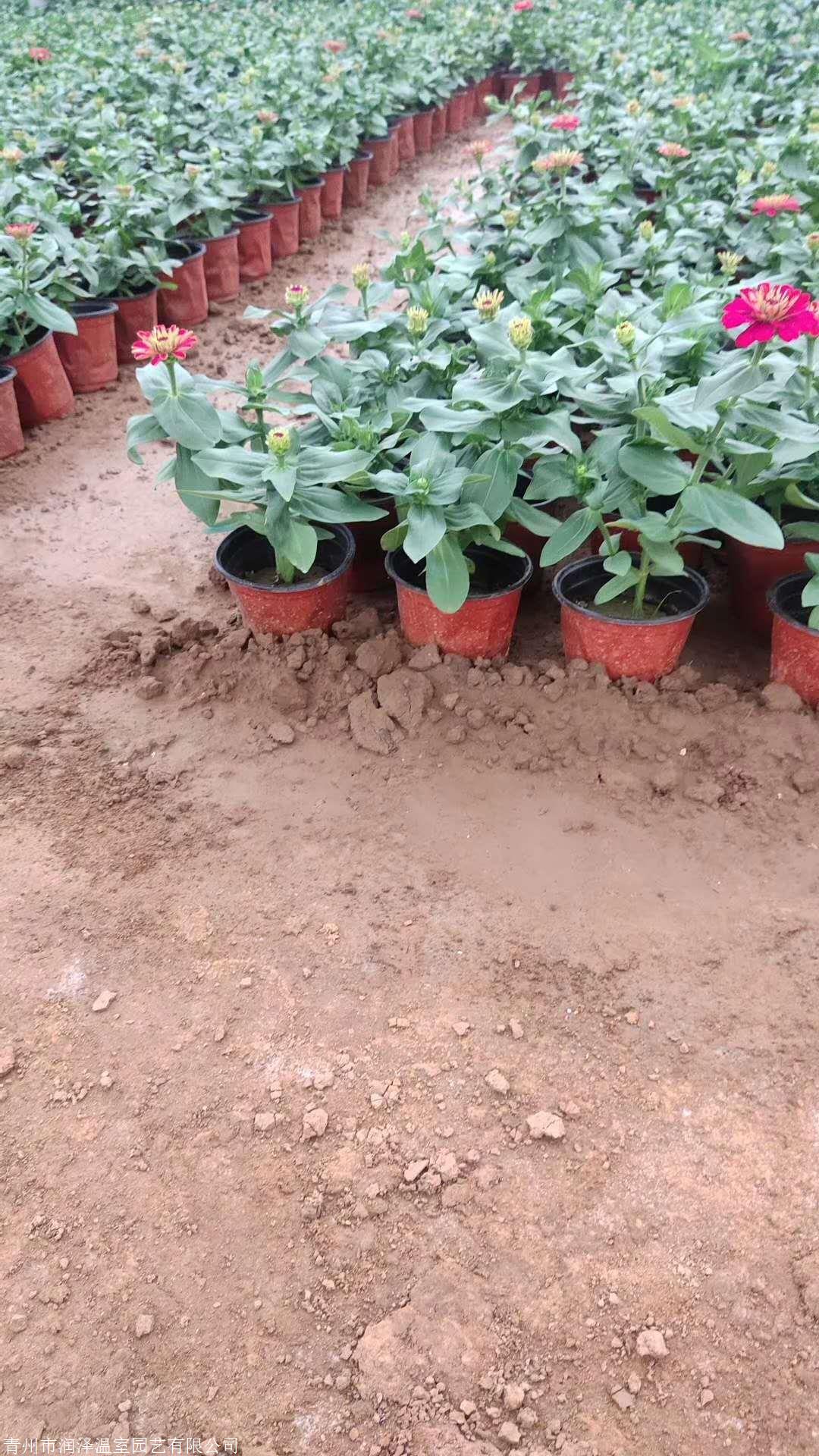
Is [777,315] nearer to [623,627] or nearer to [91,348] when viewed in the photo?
[623,627]

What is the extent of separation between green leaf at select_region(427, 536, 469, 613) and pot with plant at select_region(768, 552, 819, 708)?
0.90m

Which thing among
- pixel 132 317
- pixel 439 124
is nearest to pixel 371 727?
pixel 132 317

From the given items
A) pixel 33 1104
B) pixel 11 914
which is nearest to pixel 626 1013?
pixel 33 1104

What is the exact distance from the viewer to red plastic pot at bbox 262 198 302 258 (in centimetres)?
679

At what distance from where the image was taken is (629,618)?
2814 mm

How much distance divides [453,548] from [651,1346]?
187 centimetres

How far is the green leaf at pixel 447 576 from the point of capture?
8.48ft

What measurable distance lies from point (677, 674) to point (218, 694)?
1.41 m

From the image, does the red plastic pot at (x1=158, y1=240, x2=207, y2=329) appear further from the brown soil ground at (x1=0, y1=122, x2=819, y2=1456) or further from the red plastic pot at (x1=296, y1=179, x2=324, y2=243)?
the brown soil ground at (x1=0, y1=122, x2=819, y2=1456)

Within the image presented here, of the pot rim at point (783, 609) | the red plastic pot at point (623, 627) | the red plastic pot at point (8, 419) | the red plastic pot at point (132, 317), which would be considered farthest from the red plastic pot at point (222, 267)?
the pot rim at point (783, 609)

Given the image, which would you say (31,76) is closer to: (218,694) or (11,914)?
(218,694)

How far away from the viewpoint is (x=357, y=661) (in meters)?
2.94

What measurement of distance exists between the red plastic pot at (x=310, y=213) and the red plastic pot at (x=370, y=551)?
4953 millimetres

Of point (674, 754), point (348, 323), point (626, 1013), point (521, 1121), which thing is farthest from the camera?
point (348, 323)
